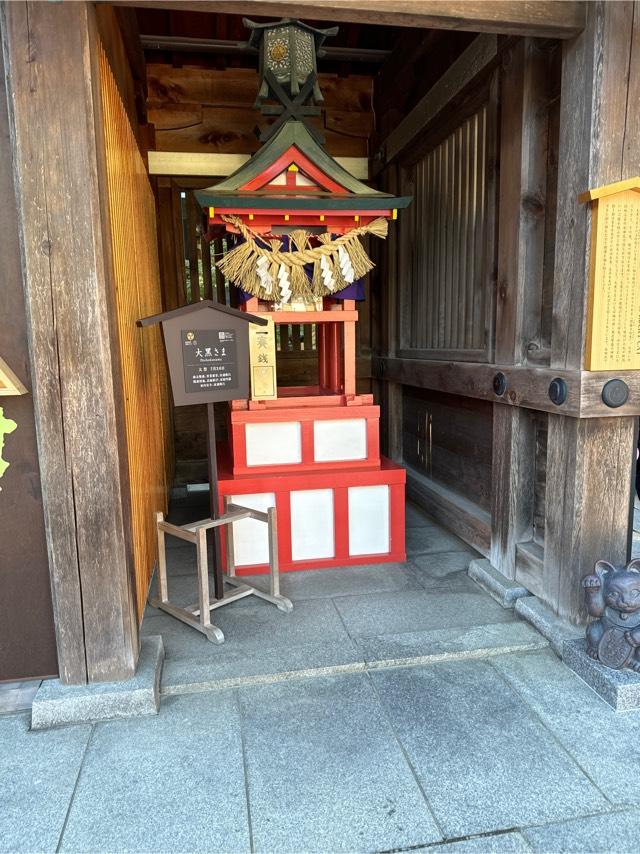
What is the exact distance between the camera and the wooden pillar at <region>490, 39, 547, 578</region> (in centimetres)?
291

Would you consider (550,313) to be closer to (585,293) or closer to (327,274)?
(585,293)

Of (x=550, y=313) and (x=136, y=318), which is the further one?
(x=136, y=318)

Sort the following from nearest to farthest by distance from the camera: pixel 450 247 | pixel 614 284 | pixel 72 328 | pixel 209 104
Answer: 1. pixel 72 328
2. pixel 614 284
3. pixel 450 247
4. pixel 209 104

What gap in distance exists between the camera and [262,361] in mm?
3744

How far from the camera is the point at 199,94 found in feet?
17.0

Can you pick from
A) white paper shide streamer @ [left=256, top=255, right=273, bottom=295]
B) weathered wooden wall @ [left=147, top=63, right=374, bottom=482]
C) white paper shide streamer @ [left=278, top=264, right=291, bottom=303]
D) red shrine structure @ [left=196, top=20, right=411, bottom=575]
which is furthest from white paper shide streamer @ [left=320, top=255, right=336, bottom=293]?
weathered wooden wall @ [left=147, top=63, right=374, bottom=482]

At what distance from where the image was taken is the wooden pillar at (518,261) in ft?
9.54

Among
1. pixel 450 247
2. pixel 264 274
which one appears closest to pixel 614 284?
pixel 450 247

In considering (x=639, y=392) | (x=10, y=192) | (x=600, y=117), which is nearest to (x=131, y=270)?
(x=10, y=192)

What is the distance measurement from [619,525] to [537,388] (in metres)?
0.77

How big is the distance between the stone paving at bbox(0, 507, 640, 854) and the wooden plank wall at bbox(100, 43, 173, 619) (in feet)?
2.43

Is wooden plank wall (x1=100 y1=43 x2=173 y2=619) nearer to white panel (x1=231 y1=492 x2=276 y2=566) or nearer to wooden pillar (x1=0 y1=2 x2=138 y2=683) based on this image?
wooden pillar (x1=0 y1=2 x2=138 y2=683)

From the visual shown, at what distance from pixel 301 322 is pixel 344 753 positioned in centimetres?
257

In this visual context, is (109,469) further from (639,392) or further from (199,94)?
(199,94)
